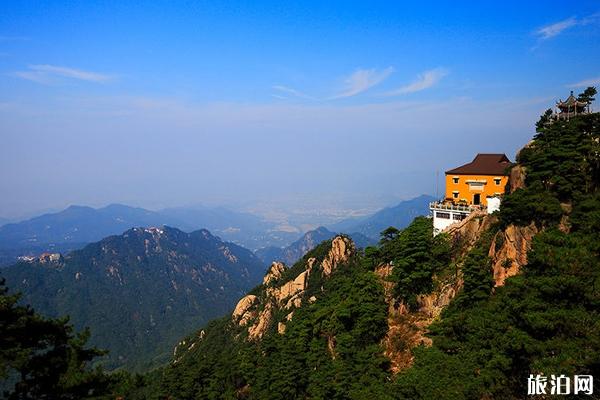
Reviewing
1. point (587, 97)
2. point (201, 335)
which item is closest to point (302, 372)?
point (587, 97)

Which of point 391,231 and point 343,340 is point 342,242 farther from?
point 343,340

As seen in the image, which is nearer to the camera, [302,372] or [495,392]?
[495,392]

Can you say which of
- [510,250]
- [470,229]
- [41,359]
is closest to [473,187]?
[470,229]

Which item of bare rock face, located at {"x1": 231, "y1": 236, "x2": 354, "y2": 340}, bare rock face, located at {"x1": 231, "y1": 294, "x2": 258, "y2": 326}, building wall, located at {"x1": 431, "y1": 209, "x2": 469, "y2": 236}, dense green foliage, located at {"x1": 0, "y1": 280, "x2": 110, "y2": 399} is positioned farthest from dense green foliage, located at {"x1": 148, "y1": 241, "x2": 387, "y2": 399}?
bare rock face, located at {"x1": 231, "y1": 294, "x2": 258, "y2": 326}

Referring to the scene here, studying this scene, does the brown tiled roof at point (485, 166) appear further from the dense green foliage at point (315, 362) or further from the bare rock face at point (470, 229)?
Result: the dense green foliage at point (315, 362)

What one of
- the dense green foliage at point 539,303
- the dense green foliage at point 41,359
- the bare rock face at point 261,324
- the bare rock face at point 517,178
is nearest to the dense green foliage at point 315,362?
the dense green foliage at point 539,303

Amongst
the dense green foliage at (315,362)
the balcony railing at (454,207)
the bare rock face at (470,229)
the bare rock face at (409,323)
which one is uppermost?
the balcony railing at (454,207)
